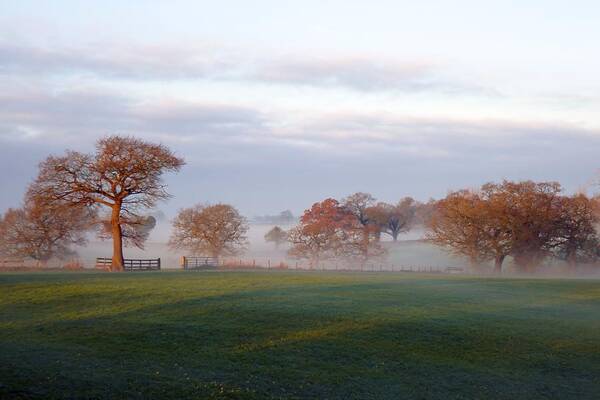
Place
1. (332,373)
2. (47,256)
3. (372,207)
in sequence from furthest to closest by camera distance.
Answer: (372,207), (47,256), (332,373)

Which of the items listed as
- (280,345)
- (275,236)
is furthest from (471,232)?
(275,236)

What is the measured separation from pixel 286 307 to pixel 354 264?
208 feet

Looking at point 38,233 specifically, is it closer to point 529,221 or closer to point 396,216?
point 529,221

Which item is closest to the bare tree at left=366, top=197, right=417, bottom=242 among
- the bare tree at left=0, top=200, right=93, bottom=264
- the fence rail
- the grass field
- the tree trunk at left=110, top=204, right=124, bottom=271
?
the fence rail

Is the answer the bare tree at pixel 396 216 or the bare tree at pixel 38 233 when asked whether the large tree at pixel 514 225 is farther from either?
the bare tree at pixel 38 233

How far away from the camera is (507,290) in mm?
39500

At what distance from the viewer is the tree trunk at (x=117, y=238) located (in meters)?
53.4

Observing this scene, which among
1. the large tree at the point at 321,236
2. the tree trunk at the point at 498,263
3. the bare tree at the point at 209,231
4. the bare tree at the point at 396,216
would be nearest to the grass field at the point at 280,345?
the tree trunk at the point at 498,263

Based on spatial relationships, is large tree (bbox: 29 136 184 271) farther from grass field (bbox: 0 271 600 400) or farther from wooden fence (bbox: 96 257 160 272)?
grass field (bbox: 0 271 600 400)

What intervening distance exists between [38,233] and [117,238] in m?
21.2

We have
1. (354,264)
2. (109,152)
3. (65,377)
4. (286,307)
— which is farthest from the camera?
(354,264)

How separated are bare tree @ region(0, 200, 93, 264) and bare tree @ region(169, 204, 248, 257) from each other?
565 inches

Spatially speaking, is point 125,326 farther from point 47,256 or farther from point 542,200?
point 542,200

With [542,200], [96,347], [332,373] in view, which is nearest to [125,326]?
[96,347]
